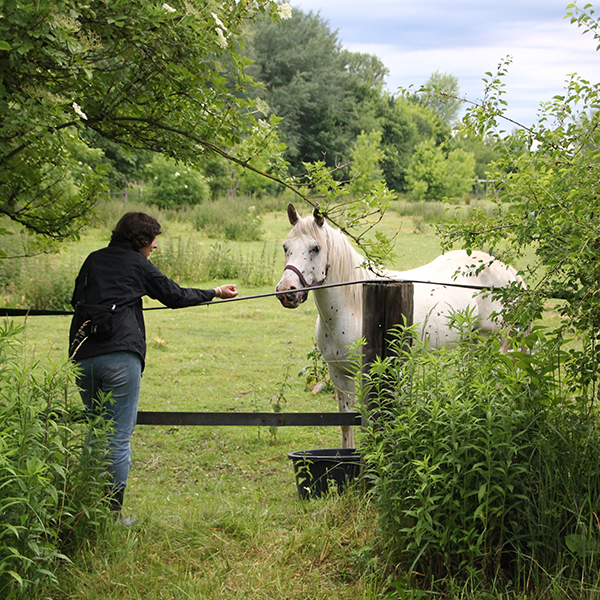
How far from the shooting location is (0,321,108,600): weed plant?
2578mm

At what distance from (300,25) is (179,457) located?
191ft

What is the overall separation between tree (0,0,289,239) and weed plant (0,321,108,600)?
1.49 m

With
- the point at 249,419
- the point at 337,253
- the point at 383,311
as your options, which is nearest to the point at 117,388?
the point at 249,419

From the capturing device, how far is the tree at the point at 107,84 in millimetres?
3514

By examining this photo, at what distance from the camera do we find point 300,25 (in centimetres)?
5741

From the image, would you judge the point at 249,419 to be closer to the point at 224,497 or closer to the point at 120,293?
the point at 224,497

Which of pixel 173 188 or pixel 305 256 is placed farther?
pixel 173 188

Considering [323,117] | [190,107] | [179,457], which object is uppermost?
[323,117]

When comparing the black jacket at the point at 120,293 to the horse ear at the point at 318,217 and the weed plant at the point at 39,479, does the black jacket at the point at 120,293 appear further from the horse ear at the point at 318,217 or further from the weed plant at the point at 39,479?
the horse ear at the point at 318,217

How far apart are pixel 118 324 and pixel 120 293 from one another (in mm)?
191

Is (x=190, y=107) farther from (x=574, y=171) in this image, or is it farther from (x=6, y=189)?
(x=574, y=171)

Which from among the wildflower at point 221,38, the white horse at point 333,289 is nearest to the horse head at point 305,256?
the white horse at point 333,289

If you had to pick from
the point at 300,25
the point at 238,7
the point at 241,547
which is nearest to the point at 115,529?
the point at 241,547

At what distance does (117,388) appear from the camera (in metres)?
3.74
